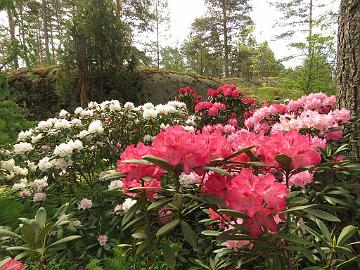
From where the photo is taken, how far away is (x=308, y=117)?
2107 mm

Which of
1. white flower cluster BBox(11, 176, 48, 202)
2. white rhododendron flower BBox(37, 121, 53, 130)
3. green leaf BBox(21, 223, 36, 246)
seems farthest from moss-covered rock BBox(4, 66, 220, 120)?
green leaf BBox(21, 223, 36, 246)

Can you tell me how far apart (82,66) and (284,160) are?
25.6 feet

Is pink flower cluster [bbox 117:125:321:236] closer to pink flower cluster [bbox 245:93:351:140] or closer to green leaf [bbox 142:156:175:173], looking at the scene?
green leaf [bbox 142:156:175:173]

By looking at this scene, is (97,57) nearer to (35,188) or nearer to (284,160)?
(35,188)

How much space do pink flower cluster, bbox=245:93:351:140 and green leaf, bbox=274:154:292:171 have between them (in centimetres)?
60

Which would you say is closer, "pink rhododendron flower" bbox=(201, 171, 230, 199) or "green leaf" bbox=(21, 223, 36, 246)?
"pink rhododendron flower" bbox=(201, 171, 230, 199)

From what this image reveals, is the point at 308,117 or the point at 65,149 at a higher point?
the point at 308,117

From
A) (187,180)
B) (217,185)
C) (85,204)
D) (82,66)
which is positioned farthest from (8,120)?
(82,66)

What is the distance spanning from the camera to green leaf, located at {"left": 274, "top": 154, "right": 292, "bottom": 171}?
3.37 ft

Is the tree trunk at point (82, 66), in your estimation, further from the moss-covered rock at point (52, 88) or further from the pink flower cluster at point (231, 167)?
the pink flower cluster at point (231, 167)

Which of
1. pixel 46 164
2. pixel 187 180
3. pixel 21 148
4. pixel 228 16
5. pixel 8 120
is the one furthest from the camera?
pixel 228 16

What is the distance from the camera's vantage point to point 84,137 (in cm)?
290

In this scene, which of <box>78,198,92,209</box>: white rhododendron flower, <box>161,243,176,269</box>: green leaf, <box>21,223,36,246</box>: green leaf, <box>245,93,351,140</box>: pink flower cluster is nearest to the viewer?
<box>161,243,176,269</box>: green leaf

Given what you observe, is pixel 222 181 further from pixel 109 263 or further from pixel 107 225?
pixel 107 225
